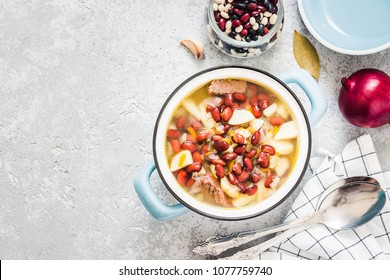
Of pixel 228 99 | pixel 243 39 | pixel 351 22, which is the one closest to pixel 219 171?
pixel 228 99

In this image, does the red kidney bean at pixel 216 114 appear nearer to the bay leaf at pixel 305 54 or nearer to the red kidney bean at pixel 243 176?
the red kidney bean at pixel 243 176

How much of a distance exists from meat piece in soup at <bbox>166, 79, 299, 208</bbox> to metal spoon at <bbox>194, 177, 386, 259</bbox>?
0.10 meters

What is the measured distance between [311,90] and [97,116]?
40 centimetres

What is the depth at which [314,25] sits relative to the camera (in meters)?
1.05

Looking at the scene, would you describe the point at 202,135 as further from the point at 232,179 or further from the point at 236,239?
the point at 236,239

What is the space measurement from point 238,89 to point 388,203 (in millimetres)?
354

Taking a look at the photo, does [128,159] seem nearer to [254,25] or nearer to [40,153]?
[40,153]

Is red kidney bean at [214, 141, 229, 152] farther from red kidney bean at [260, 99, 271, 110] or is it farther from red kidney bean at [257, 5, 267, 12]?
red kidney bean at [257, 5, 267, 12]

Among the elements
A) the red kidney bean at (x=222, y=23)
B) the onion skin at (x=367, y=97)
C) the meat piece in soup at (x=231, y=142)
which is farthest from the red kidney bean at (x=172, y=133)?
the onion skin at (x=367, y=97)

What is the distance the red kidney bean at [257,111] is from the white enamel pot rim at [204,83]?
38mm

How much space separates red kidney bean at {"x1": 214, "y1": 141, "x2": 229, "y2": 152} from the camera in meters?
0.91

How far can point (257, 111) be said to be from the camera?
3.04ft

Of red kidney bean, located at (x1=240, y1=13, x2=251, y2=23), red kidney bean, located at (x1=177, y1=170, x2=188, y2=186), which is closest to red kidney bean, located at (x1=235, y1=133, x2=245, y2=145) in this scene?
red kidney bean, located at (x1=177, y1=170, x2=188, y2=186)

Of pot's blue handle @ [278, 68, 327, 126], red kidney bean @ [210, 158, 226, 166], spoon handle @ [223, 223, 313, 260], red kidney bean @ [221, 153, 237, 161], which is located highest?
pot's blue handle @ [278, 68, 327, 126]
